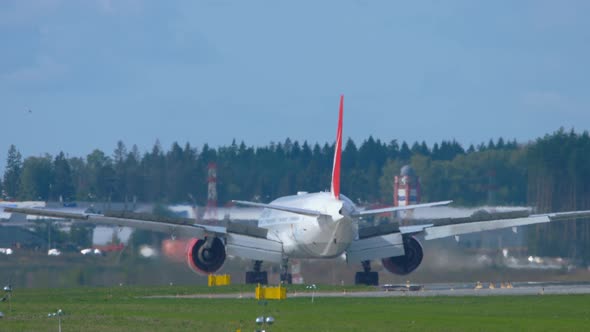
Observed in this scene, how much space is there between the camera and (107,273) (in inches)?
2270

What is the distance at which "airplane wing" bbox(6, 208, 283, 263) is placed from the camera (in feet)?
169

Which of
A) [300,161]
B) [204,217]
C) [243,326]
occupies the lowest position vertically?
[243,326]

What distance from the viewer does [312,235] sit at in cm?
5097

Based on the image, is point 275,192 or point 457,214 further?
point 275,192

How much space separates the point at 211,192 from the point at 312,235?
25.6m

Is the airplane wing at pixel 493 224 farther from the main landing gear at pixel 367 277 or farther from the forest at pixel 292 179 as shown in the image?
the forest at pixel 292 179

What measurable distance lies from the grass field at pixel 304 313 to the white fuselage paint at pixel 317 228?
8.16 meters

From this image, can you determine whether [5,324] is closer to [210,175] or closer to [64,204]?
[64,204]

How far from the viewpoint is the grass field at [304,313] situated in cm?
3061

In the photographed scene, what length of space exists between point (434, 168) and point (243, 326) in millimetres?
74394

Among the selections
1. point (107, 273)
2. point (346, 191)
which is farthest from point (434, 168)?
point (107, 273)

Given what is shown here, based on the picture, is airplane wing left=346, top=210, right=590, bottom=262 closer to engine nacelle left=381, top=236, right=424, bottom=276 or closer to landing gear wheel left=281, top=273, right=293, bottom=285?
engine nacelle left=381, top=236, right=424, bottom=276

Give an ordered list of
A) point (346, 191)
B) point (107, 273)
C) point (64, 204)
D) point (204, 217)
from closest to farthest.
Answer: point (107, 273), point (204, 217), point (64, 204), point (346, 191)

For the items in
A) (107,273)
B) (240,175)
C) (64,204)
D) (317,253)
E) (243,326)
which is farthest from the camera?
(240,175)
